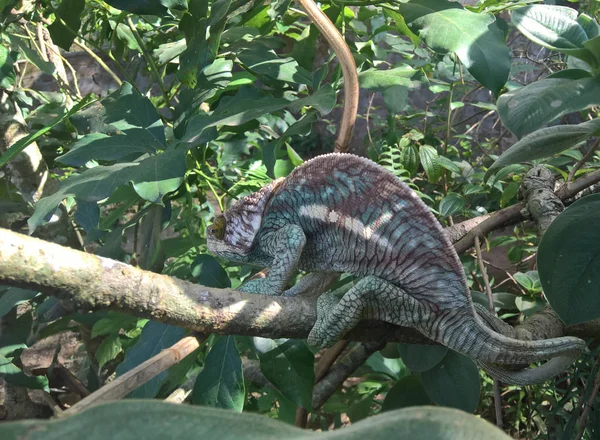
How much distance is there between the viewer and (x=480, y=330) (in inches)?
42.0

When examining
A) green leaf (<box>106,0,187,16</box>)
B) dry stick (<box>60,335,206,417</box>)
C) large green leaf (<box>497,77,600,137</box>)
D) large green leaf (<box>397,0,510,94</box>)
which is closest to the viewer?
dry stick (<box>60,335,206,417</box>)

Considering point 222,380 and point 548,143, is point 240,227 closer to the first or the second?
point 222,380

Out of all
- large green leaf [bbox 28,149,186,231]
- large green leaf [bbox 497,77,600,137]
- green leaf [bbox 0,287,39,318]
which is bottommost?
green leaf [bbox 0,287,39,318]

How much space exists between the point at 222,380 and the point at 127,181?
434 millimetres

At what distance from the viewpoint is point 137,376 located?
688 millimetres

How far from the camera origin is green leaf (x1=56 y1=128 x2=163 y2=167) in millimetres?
1116

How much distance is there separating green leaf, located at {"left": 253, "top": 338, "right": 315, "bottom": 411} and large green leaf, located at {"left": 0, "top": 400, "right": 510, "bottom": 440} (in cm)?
85

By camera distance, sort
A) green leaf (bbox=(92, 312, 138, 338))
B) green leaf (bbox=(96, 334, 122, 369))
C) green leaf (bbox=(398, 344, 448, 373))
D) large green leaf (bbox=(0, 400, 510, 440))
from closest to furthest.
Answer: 1. large green leaf (bbox=(0, 400, 510, 440))
2. green leaf (bbox=(398, 344, 448, 373))
3. green leaf (bbox=(92, 312, 138, 338))
4. green leaf (bbox=(96, 334, 122, 369))

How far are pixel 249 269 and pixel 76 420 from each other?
149 cm

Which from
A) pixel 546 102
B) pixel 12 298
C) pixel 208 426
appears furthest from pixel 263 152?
pixel 208 426

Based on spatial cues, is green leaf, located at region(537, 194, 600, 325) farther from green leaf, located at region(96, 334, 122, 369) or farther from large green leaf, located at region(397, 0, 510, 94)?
green leaf, located at region(96, 334, 122, 369)

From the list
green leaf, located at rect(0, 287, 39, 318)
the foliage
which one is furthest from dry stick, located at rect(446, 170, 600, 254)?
green leaf, located at rect(0, 287, 39, 318)

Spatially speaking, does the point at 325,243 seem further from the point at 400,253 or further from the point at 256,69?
the point at 256,69

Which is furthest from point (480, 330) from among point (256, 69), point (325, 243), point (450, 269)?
point (256, 69)
